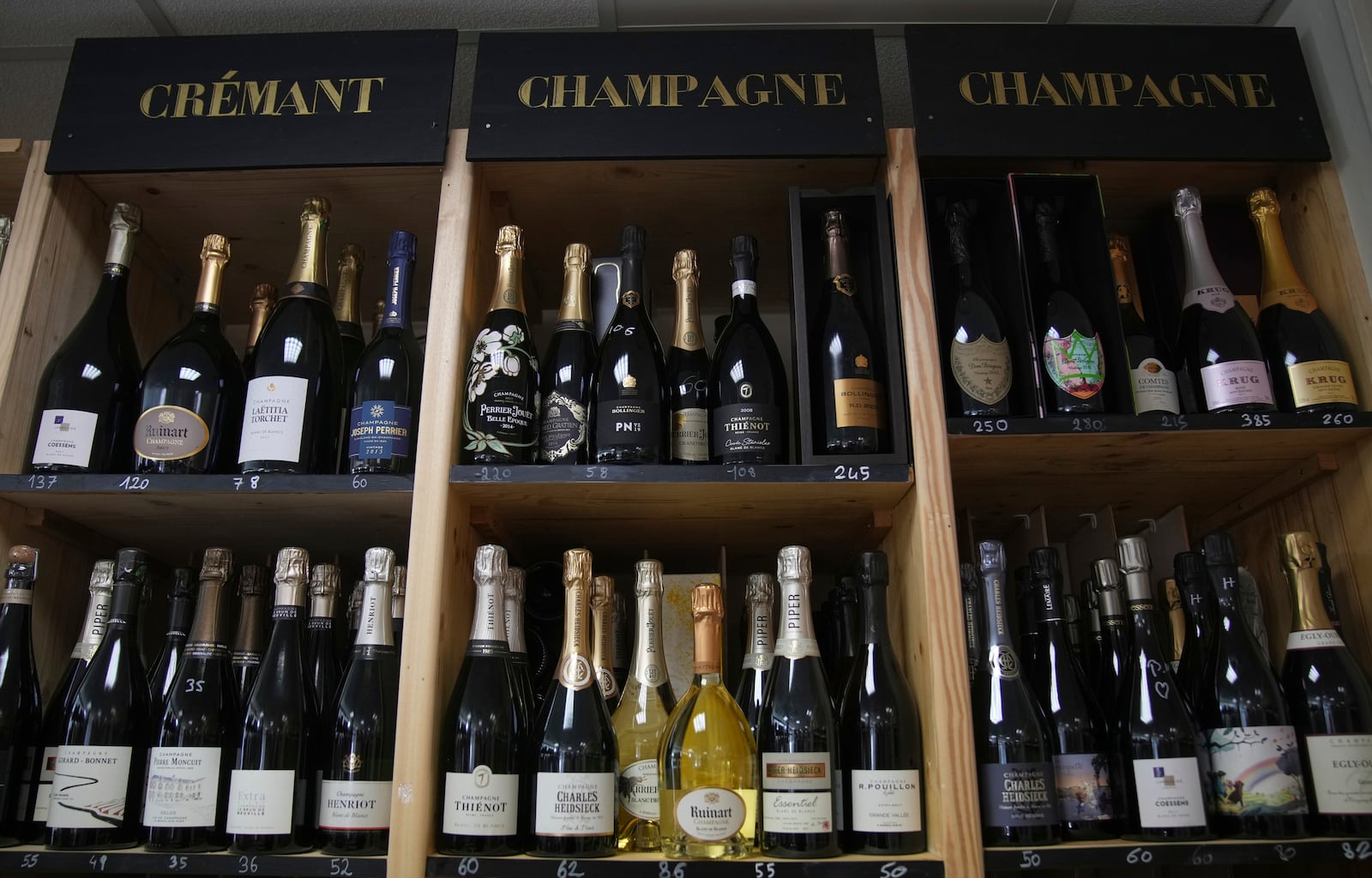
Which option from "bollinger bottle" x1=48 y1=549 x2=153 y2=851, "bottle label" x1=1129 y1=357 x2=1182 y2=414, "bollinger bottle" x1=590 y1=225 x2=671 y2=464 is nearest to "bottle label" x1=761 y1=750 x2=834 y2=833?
"bollinger bottle" x1=590 y1=225 x2=671 y2=464

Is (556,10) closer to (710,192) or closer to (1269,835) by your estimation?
(710,192)

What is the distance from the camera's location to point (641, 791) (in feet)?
3.82

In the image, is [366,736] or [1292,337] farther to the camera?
[1292,337]

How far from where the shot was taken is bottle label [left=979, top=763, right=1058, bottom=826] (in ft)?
3.53

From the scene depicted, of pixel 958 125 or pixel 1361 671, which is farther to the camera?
pixel 958 125

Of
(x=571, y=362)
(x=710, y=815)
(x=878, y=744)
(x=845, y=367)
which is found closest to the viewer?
(x=710, y=815)

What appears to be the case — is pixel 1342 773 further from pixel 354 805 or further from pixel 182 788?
pixel 182 788

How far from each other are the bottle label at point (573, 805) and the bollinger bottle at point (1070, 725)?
0.51 m

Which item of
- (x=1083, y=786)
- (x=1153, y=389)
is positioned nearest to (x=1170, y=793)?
(x=1083, y=786)

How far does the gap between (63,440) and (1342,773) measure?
1.54 meters

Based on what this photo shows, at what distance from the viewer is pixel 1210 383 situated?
124 centimetres

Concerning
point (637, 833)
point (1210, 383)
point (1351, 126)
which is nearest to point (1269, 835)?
point (1210, 383)

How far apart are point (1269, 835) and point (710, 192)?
40.7 inches

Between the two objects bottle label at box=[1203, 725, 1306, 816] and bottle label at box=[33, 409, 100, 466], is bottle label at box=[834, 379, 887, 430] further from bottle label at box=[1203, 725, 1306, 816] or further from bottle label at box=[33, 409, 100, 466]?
bottle label at box=[33, 409, 100, 466]
